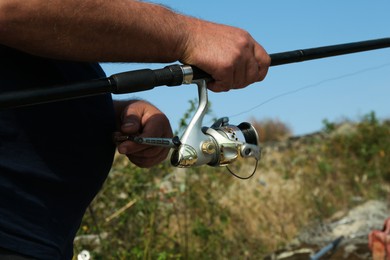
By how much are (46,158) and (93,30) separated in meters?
0.41

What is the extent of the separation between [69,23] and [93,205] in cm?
294

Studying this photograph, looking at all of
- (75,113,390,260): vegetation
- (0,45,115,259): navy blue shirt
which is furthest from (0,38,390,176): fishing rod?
(75,113,390,260): vegetation

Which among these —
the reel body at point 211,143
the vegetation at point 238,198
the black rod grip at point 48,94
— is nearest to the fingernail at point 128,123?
the reel body at point 211,143

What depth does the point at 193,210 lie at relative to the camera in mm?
5379

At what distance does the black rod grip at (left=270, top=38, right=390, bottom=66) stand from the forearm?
0.35 metres

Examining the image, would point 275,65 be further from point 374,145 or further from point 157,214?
point 374,145

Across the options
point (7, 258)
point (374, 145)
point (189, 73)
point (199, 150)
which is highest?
point (374, 145)

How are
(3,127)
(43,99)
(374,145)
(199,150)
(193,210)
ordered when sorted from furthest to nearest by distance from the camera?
(374,145), (193,210), (199,150), (3,127), (43,99)

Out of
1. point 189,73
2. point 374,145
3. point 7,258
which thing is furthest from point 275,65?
point 374,145

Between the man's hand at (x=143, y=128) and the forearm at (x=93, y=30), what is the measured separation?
1.15 ft

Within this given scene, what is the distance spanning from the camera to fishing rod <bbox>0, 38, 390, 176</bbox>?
1.76m

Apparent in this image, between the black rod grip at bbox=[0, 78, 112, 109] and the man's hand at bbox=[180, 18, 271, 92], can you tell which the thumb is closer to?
the man's hand at bbox=[180, 18, 271, 92]

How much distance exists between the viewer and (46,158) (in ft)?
6.84

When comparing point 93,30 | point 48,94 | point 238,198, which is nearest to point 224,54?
point 93,30
